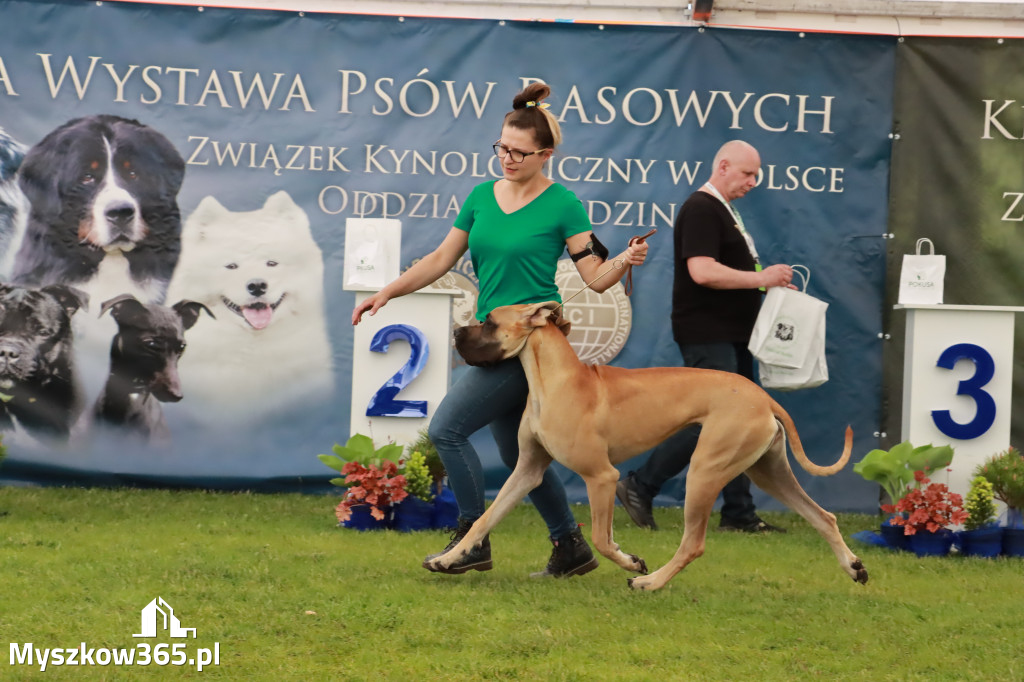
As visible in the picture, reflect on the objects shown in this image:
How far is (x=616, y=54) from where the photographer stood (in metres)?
7.46

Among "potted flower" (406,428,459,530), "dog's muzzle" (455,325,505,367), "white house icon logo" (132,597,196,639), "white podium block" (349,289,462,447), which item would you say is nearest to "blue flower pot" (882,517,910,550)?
"potted flower" (406,428,459,530)

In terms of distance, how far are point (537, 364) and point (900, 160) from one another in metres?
3.93

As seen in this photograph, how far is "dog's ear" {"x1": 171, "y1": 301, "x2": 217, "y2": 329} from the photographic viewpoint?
7398 mm

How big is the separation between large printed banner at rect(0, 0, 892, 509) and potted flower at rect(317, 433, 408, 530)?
1148mm

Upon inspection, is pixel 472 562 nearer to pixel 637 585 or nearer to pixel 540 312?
pixel 637 585

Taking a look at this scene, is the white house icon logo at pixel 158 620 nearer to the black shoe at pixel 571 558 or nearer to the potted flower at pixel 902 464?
the black shoe at pixel 571 558

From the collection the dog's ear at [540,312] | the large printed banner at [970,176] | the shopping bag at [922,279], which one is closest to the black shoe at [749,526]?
the large printed banner at [970,176]

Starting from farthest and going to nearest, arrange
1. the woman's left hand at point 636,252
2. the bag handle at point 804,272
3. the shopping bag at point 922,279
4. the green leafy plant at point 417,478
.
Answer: the bag handle at point 804,272, the shopping bag at point 922,279, the green leafy plant at point 417,478, the woman's left hand at point 636,252

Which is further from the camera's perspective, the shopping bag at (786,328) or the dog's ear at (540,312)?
the shopping bag at (786,328)

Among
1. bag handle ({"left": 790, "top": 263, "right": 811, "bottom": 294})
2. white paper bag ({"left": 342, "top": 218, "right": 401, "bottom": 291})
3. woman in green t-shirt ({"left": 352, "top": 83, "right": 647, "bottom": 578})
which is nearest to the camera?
woman in green t-shirt ({"left": 352, "top": 83, "right": 647, "bottom": 578})

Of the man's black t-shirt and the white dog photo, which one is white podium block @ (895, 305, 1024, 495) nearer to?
the man's black t-shirt

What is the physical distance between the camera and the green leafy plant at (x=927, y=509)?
5941 millimetres

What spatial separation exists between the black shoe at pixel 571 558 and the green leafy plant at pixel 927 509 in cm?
194

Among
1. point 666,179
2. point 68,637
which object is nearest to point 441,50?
point 666,179
